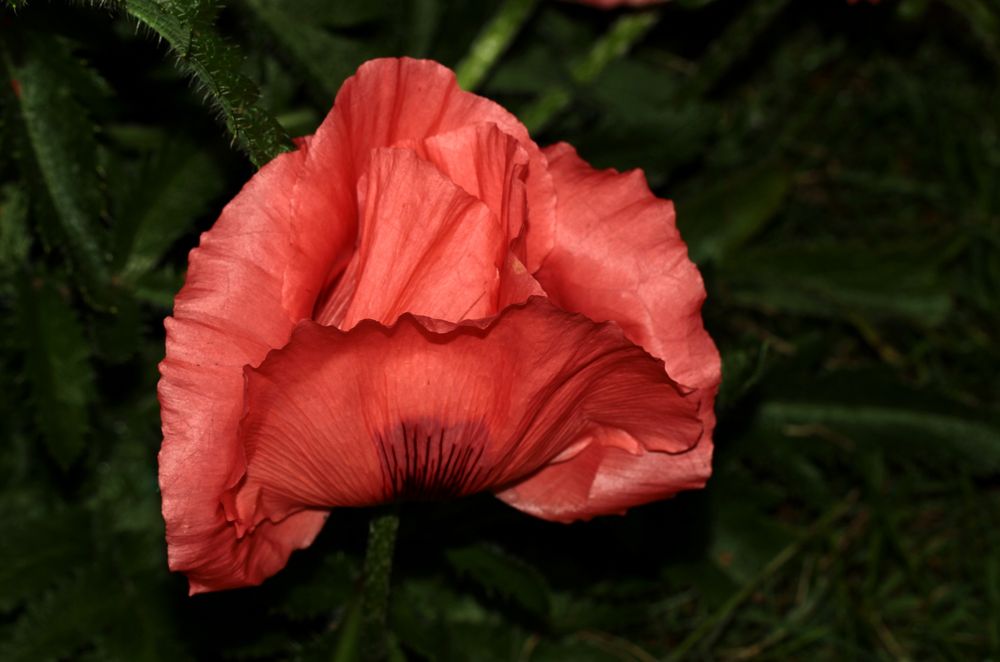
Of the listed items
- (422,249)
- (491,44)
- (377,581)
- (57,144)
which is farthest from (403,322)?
(491,44)

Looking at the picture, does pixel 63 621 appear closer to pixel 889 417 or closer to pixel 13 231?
pixel 13 231

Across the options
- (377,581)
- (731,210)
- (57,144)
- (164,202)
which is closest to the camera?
(377,581)

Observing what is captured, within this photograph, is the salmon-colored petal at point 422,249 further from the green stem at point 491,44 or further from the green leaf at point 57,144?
the green stem at point 491,44

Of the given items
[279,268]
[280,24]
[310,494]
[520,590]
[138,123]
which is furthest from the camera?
[138,123]

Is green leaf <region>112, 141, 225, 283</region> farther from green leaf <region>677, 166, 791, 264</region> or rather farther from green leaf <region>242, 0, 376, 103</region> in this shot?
green leaf <region>677, 166, 791, 264</region>

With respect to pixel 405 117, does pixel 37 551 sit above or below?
below

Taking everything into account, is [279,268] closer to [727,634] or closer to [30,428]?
[30,428]

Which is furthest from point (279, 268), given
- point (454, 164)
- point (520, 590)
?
point (520, 590)
